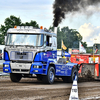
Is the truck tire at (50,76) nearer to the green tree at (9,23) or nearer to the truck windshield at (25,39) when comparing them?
the truck windshield at (25,39)

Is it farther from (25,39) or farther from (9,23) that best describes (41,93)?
(9,23)

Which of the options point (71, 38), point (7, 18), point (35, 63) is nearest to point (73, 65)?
point (35, 63)

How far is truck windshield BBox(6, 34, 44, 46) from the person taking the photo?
15180 mm

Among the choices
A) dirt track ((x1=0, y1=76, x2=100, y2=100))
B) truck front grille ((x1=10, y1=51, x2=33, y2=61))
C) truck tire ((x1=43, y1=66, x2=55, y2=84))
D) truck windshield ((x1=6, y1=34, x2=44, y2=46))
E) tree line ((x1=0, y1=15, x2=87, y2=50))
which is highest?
tree line ((x1=0, y1=15, x2=87, y2=50))

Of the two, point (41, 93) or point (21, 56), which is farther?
point (21, 56)

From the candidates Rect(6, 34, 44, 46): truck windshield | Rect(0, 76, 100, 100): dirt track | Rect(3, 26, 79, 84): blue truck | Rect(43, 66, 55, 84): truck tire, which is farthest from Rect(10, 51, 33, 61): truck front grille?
Rect(0, 76, 100, 100): dirt track

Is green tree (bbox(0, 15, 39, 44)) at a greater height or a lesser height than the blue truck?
greater

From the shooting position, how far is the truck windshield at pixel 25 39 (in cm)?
1518

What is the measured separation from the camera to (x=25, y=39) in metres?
15.3

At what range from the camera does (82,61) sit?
20797 mm

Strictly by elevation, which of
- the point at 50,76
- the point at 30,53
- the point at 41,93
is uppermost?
the point at 30,53

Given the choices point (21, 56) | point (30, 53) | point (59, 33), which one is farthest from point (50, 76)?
point (59, 33)

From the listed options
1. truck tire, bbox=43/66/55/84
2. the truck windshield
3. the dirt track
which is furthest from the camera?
truck tire, bbox=43/66/55/84

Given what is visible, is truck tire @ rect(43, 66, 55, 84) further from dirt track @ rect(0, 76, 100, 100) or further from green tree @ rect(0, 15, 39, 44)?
green tree @ rect(0, 15, 39, 44)
